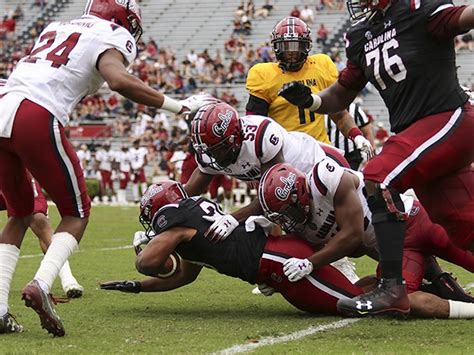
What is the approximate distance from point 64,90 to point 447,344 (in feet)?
7.44

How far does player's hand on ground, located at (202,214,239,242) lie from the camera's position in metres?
5.25

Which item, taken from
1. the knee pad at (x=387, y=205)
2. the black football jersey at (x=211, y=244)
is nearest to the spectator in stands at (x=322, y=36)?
the black football jersey at (x=211, y=244)

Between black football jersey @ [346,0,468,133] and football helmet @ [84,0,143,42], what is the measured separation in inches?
52.8

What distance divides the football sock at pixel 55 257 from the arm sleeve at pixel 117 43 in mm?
908

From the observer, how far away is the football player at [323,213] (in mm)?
5113

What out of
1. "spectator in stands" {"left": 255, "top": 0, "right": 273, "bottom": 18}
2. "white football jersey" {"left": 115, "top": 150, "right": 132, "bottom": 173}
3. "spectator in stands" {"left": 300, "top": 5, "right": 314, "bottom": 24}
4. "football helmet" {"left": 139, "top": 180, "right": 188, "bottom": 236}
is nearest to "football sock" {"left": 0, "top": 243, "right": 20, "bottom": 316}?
"football helmet" {"left": 139, "top": 180, "right": 188, "bottom": 236}

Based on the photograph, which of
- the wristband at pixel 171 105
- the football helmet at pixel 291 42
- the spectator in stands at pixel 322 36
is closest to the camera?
the wristband at pixel 171 105

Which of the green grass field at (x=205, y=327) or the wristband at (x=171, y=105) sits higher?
the wristband at (x=171, y=105)

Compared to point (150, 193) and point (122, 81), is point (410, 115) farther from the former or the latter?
point (150, 193)

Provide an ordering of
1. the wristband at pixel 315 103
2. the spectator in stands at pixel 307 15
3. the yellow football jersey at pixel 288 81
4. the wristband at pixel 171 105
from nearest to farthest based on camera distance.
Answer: the wristband at pixel 171 105 < the wristband at pixel 315 103 < the yellow football jersey at pixel 288 81 < the spectator in stands at pixel 307 15

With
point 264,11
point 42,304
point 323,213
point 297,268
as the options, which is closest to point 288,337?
point 297,268

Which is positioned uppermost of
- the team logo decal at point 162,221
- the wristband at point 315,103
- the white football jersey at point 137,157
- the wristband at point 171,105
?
the wristband at point 171,105

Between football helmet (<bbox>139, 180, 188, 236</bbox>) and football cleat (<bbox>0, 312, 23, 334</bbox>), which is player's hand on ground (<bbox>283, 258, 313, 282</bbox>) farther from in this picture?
football cleat (<bbox>0, 312, 23, 334</bbox>)

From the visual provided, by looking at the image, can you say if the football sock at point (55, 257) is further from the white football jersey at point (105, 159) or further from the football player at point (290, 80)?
the white football jersey at point (105, 159)
